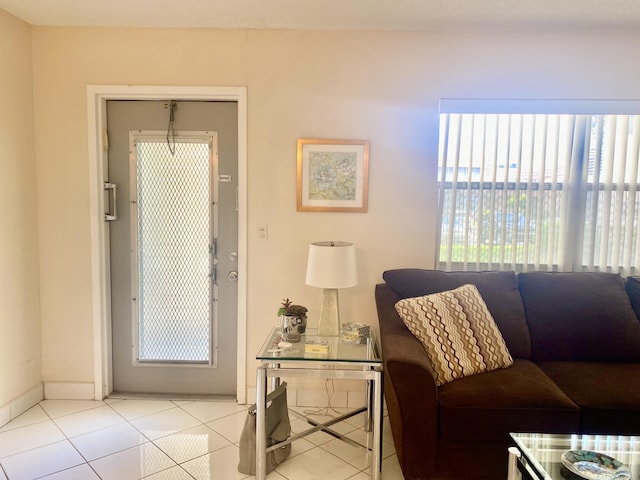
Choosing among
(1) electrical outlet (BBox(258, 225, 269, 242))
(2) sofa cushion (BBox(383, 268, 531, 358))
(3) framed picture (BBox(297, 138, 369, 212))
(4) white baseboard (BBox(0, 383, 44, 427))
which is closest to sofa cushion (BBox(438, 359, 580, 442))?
(2) sofa cushion (BBox(383, 268, 531, 358))

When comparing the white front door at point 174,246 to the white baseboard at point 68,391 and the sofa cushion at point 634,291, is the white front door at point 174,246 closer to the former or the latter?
the white baseboard at point 68,391

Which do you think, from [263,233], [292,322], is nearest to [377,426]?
[292,322]

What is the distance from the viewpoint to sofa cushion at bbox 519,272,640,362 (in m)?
2.42

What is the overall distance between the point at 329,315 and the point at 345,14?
174 cm

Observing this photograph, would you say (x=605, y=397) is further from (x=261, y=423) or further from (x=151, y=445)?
(x=151, y=445)

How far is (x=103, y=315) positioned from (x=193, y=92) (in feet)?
5.21

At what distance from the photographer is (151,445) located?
92.3 inches

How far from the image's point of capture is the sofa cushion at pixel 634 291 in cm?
254

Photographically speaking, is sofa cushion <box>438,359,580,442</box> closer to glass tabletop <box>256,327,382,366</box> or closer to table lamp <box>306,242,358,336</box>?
glass tabletop <box>256,327,382,366</box>

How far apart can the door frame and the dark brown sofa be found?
0.97m

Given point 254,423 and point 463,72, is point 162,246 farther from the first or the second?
point 463,72

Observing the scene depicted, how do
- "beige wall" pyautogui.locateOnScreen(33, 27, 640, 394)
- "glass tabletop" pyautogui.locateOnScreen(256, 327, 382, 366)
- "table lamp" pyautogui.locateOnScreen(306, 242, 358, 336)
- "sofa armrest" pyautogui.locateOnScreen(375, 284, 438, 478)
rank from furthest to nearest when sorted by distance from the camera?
"beige wall" pyautogui.locateOnScreen(33, 27, 640, 394), "table lamp" pyautogui.locateOnScreen(306, 242, 358, 336), "glass tabletop" pyautogui.locateOnScreen(256, 327, 382, 366), "sofa armrest" pyautogui.locateOnScreen(375, 284, 438, 478)

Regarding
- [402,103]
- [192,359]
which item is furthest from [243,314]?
[402,103]

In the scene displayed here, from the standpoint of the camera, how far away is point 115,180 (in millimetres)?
2898
